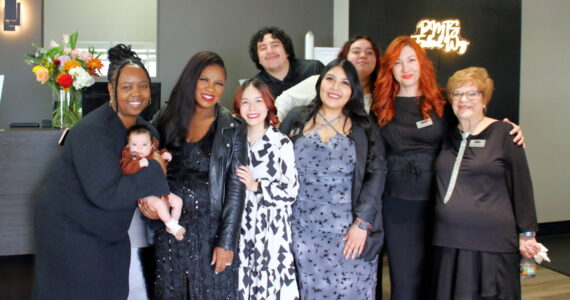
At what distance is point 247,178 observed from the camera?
228 centimetres

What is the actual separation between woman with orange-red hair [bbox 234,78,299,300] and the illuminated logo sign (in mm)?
3561

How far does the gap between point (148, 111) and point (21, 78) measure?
319 centimetres

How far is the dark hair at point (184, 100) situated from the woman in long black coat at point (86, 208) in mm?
286

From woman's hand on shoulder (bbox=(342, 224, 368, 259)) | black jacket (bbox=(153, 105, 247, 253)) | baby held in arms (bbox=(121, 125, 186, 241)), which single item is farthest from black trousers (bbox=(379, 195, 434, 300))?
baby held in arms (bbox=(121, 125, 186, 241))

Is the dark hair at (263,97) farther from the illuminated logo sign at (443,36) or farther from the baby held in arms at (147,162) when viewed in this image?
the illuminated logo sign at (443,36)

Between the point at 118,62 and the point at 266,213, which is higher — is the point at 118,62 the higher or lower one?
the higher one

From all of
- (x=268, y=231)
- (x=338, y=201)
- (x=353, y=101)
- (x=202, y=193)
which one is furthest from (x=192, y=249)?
(x=353, y=101)

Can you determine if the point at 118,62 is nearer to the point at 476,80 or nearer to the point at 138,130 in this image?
the point at 138,130

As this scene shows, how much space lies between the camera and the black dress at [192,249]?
2.22 metres

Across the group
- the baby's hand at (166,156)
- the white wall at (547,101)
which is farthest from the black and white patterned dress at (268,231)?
the white wall at (547,101)

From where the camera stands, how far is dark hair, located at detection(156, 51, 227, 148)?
228 cm

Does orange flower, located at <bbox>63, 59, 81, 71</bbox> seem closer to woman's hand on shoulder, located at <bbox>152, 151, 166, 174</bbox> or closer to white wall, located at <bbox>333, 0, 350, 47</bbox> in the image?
woman's hand on shoulder, located at <bbox>152, 151, 166, 174</bbox>

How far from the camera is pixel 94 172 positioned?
1.87 metres

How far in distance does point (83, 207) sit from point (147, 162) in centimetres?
31
